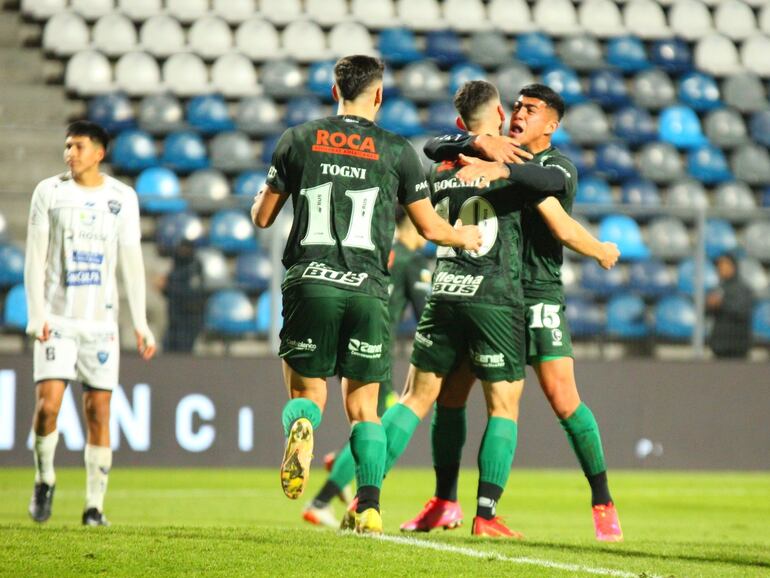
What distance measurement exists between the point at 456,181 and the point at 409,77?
11168mm

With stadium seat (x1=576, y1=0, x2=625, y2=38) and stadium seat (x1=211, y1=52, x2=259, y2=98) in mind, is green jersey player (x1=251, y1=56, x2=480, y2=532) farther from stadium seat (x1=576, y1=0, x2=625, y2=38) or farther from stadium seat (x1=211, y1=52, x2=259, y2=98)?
stadium seat (x1=576, y1=0, x2=625, y2=38)

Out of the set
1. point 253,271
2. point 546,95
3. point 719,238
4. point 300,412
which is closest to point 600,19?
point 719,238

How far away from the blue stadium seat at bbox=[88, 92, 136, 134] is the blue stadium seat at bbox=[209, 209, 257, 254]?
166 inches

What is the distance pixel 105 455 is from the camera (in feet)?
23.5

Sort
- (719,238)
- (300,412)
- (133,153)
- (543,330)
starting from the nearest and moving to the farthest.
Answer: (300,412) < (543,330) < (719,238) < (133,153)

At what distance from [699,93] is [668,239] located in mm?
5394

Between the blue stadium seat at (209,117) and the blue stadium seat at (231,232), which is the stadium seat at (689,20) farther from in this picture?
the blue stadium seat at (231,232)

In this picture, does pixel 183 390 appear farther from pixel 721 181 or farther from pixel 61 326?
pixel 721 181

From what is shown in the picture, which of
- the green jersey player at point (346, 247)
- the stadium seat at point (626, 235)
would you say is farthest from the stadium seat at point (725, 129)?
the green jersey player at point (346, 247)

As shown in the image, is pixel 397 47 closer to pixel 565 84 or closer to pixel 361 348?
pixel 565 84

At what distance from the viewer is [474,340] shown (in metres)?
6.25

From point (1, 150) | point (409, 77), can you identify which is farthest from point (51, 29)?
point (409, 77)

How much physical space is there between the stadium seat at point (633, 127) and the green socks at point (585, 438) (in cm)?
1116

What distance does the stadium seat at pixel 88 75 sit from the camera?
55.5 feet
